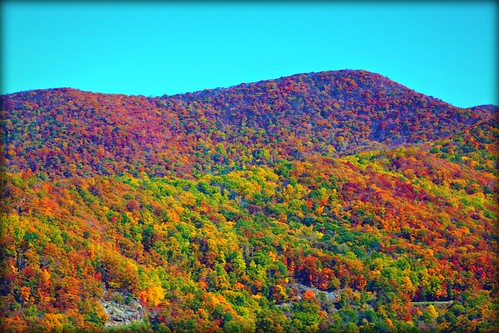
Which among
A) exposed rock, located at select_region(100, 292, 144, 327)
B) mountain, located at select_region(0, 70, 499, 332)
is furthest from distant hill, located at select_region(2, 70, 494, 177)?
exposed rock, located at select_region(100, 292, 144, 327)

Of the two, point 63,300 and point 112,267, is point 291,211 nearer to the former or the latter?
point 112,267

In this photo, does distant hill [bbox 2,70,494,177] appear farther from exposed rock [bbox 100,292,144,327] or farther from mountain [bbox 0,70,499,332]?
exposed rock [bbox 100,292,144,327]

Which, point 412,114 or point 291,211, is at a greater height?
point 412,114

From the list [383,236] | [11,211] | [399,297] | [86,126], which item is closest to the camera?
[11,211]

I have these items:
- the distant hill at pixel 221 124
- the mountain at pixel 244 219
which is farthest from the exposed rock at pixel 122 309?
the distant hill at pixel 221 124

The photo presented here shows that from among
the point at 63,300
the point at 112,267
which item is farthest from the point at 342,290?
the point at 63,300
